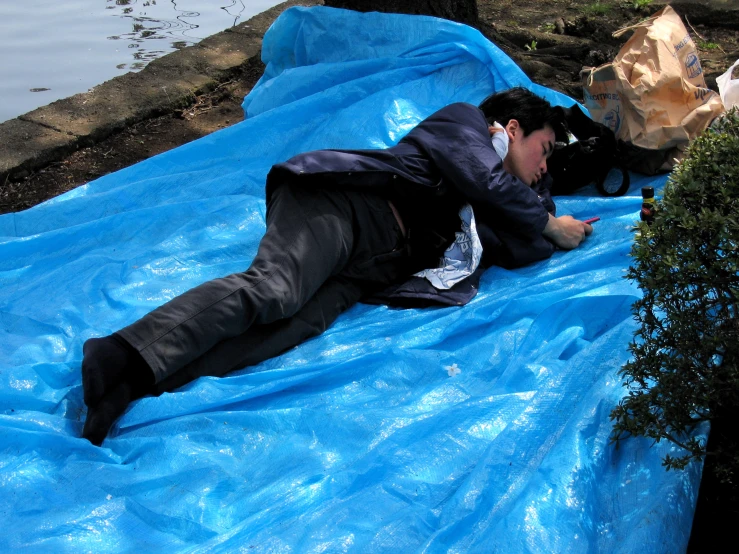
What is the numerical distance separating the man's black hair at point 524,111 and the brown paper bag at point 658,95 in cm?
34

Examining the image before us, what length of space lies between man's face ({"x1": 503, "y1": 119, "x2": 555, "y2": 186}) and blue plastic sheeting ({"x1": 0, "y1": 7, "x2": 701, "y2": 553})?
0.33m

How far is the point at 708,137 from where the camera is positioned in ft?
6.01

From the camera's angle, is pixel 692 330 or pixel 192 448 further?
pixel 192 448

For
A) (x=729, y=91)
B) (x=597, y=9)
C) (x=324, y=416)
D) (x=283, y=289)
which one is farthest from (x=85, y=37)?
(x=324, y=416)

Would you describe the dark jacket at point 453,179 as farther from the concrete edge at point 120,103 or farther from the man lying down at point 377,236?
the concrete edge at point 120,103

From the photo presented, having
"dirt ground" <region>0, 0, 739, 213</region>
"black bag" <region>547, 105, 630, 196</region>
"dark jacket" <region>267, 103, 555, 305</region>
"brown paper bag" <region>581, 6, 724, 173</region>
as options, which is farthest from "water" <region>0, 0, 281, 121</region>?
"brown paper bag" <region>581, 6, 724, 173</region>

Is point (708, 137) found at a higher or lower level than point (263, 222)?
higher

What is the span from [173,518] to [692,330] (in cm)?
133

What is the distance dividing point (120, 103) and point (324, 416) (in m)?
3.30

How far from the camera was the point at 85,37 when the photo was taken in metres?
6.32

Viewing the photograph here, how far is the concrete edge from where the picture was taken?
14.4ft

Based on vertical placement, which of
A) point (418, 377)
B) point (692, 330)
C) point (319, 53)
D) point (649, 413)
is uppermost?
point (319, 53)

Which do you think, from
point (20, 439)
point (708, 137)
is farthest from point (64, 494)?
point (708, 137)

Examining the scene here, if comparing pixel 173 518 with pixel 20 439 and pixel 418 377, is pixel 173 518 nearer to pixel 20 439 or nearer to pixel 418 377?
pixel 20 439
